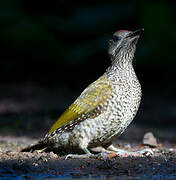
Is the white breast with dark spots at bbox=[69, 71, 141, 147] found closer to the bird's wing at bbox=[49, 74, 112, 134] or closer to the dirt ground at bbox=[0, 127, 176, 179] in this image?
the bird's wing at bbox=[49, 74, 112, 134]

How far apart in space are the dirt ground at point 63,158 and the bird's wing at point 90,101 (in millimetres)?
464

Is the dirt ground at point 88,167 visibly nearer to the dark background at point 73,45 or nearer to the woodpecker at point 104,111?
the woodpecker at point 104,111

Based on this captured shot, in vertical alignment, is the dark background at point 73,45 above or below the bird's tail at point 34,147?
above

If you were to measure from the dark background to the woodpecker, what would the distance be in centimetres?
574

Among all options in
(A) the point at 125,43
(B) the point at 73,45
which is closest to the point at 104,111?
(A) the point at 125,43

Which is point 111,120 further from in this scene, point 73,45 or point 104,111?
point 73,45

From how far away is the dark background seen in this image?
12352mm

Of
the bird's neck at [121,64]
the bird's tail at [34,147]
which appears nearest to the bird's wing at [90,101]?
the bird's neck at [121,64]

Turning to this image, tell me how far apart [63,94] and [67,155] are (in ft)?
21.1

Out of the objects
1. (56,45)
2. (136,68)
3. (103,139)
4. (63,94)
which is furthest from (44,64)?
(103,139)

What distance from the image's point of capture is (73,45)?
13297 millimetres

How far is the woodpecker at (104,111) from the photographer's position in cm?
562

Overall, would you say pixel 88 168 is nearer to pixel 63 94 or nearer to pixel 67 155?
pixel 67 155

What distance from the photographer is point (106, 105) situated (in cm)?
566
